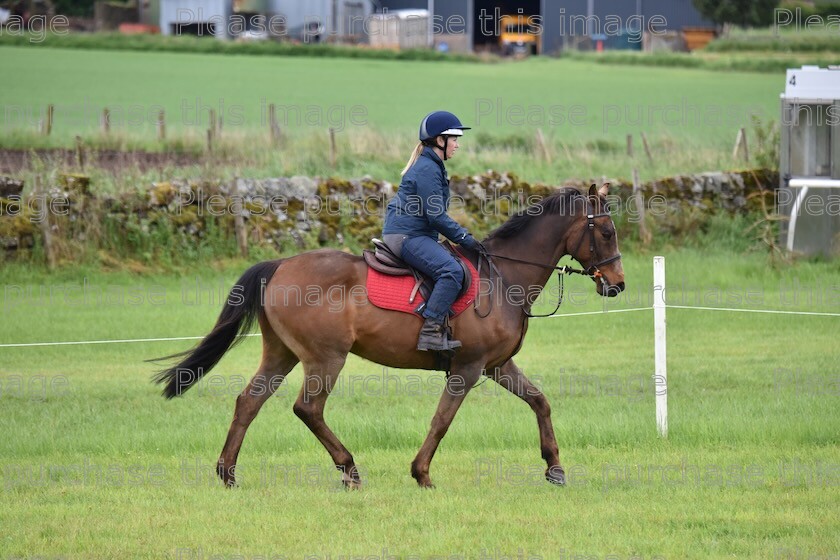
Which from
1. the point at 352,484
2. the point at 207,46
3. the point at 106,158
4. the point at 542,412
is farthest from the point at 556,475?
the point at 207,46

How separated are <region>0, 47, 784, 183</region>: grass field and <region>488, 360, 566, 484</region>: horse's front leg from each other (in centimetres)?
1300

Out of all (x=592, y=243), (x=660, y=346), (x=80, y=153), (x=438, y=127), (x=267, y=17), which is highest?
(x=267, y=17)

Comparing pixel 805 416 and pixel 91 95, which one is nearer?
pixel 805 416

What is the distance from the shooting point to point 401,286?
816 cm

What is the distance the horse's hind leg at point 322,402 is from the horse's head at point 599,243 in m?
2.10

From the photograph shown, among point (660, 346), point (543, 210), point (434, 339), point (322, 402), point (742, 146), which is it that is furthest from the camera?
point (742, 146)

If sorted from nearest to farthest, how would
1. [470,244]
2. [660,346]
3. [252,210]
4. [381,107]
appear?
[470,244], [660,346], [252,210], [381,107]

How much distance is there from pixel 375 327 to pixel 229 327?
3.95 feet

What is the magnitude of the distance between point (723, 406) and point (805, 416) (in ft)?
2.76

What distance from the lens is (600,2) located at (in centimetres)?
6328

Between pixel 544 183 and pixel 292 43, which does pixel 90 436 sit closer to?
pixel 544 183

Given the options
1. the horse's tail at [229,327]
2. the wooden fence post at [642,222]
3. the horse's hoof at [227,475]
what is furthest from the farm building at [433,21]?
the horse's hoof at [227,475]

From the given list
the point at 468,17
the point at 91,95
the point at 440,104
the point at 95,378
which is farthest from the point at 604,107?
the point at 95,378

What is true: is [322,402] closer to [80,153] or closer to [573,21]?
[80,153]
